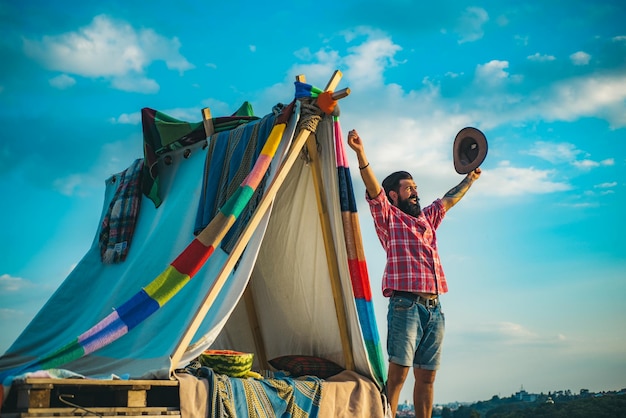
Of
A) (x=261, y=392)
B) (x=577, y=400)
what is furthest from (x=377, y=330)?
(x=577, y=400)

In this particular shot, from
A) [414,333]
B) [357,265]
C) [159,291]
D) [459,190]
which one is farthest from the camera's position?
[459,190]

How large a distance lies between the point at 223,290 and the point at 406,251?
1.11 m

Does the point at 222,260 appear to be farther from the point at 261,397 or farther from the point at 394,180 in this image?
the point at 394,180

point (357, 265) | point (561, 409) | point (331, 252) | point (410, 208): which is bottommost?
point (561, 409)

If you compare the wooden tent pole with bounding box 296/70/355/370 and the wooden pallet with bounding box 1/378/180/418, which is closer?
the wooden pallet with bounding box 1/378/180/418

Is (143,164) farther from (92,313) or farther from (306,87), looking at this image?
(306,87)

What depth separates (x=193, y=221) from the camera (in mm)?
4984

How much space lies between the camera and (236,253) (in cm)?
404

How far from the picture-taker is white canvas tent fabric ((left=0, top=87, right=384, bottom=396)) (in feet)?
13.6

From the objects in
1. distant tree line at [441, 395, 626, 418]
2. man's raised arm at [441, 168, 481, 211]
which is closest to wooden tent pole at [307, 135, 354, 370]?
man's raised arm at [441, 168, 481, 211]

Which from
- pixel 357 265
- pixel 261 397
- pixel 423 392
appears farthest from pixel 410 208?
pixel 261 397

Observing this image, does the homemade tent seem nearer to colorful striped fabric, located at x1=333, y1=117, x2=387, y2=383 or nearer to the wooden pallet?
colorful striped fabric, located at x1=333, y1=117, x2=387, y2=383

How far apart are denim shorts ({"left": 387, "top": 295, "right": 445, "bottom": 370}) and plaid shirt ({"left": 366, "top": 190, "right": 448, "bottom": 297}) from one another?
10 cm

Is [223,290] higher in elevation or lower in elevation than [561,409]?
higher
